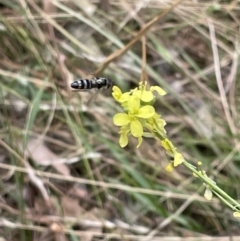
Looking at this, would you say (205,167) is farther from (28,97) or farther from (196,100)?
(28,97)

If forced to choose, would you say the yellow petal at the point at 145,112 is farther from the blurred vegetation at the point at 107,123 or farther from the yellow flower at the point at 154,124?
the blurred vegetation at the point at 107,123

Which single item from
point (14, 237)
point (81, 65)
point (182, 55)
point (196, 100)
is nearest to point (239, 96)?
point (196, 100)

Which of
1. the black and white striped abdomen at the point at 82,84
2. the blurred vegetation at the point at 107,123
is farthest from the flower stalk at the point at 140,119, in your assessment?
the blurred vegetation at the point at 107,123

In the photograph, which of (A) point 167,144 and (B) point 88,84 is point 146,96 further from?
(B) point 88,84

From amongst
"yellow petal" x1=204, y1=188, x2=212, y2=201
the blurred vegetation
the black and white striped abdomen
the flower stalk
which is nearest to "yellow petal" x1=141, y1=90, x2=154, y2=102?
the flower stalk

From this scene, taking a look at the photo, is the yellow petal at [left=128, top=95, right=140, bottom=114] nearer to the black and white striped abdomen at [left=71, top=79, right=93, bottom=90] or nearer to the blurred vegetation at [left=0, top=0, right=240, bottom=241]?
the black and white striped abdomen at [left=71, top=79, right=93, bottom=90]

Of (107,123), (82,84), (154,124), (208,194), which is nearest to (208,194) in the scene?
(208,194)
